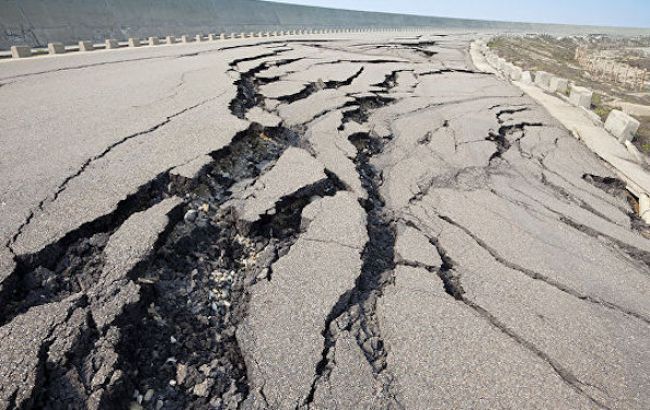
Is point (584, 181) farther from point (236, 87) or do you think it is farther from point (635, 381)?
point (236, 87)

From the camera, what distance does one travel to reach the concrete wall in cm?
1392

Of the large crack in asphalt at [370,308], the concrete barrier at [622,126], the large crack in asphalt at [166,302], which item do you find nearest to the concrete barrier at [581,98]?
the concrete barrier at [622,126]

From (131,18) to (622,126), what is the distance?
2090cm

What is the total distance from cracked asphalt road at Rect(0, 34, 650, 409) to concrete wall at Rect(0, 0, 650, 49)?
12857mm

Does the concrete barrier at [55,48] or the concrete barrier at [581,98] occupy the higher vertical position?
the concrete barrier at [581,98]

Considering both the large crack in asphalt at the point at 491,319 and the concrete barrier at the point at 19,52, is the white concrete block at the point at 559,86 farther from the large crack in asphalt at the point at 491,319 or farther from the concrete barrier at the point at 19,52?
the concrete barrier at the point at 19,52

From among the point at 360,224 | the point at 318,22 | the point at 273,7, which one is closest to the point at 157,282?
the point at 360,224

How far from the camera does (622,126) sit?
19.0 ft

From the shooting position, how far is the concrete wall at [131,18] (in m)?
13.9

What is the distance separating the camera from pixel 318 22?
127ft

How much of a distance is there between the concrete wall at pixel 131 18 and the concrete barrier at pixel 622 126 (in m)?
16.7

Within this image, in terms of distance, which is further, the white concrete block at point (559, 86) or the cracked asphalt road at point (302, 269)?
the white concrete block at point (559, 86)

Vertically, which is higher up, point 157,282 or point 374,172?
point 157,282

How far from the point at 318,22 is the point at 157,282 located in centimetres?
4120
